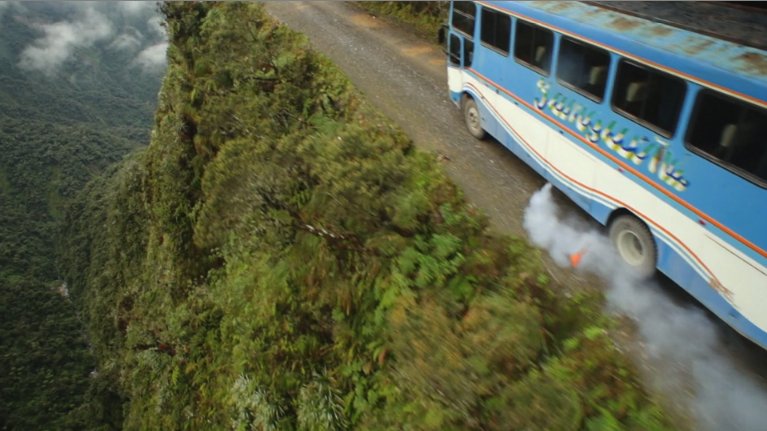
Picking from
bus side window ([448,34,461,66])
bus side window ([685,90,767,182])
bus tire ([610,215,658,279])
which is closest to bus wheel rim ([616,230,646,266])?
bus tire ([610,215,658,279])

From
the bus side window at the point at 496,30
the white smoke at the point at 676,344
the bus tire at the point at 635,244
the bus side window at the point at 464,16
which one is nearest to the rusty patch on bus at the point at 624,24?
the bus side window at the point at 496,30

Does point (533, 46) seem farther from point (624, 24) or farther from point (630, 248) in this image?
point (630, 248)

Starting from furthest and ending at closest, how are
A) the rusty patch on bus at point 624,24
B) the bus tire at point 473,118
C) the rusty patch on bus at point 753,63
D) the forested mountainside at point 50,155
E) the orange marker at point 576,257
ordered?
the forested mountainside at point 50,155
the bus tire at point 473,118
the orange marker at point 576,257
the rusty patch on bus at point 624,24
the rusty patch on bus at point 753,63

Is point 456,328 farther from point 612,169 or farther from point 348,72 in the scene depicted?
point 348,72

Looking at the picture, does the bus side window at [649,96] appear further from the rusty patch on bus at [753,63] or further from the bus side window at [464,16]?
the bus side window at [464,16]

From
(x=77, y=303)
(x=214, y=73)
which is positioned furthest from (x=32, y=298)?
(x=214, y=73)

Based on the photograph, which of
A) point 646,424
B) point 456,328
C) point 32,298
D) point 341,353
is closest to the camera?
point 646,424
